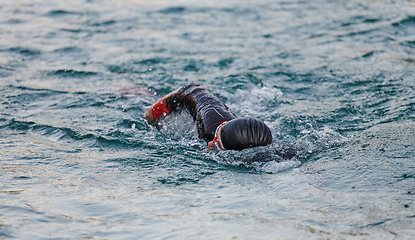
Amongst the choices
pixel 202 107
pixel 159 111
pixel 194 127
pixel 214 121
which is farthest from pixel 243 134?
pixel 159 111

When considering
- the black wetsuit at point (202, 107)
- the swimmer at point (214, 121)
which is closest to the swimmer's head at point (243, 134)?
the swimmer at point (214, 121)

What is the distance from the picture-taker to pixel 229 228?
308 cm

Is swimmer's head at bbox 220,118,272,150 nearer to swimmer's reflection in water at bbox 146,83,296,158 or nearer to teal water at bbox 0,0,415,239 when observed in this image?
swimmer's reflection in water at bbox 146,83,296,158

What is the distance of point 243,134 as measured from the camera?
170 inches

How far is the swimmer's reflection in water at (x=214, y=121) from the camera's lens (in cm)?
435

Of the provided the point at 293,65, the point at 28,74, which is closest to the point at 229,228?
the point at 293,65

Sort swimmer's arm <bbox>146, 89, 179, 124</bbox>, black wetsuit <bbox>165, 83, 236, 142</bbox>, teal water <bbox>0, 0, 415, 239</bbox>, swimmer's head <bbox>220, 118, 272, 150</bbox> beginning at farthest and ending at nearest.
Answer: swimmer's arm <bbox>146, 89, 179, 124</bbox>, black wetsuit <bbox>165, 83, 236, 142</bbox>, swimmer's head <bbox>220, 118, 272, 150</bbox>, teal water <bbox>0, 0, 415, 239</bbox>

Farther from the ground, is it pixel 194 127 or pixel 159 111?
pixel 159 111

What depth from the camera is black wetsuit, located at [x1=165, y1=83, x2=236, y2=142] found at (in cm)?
487

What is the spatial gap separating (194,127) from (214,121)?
0.60 meters

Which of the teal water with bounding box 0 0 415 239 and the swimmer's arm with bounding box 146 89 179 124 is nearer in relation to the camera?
the teal water with bounding box 0 0 415 239

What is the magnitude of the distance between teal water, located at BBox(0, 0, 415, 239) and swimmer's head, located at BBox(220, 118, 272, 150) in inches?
5.0

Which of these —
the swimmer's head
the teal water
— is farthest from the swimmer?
the teal water

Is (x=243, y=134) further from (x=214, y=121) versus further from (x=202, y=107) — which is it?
(x=202, y=107)
